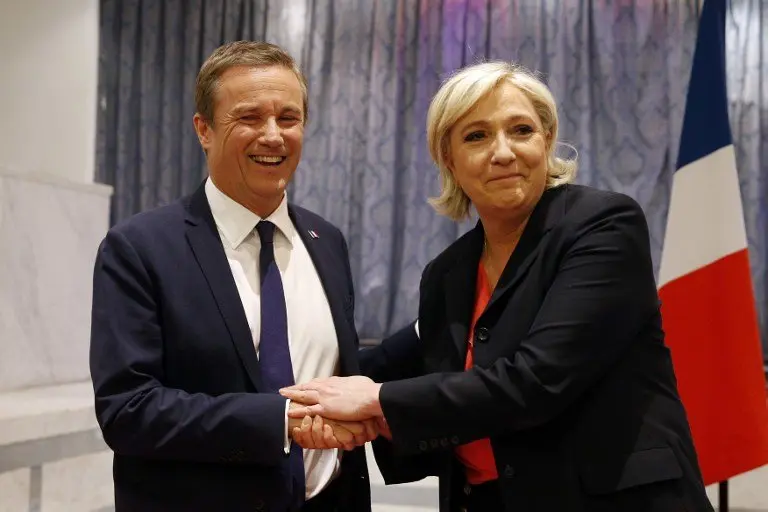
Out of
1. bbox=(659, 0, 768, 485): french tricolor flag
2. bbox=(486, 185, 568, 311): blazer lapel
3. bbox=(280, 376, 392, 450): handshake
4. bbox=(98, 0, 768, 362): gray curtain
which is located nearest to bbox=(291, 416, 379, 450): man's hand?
bbox=(280, 376, 392, 450): handshake

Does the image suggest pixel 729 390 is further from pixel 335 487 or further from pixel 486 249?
pixel 335 487

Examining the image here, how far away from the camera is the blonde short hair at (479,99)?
69.4 inches

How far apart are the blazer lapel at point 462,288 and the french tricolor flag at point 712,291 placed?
1.33 meters

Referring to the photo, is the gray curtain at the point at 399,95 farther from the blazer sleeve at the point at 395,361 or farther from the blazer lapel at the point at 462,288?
the blazer lapel at the point at 462,288

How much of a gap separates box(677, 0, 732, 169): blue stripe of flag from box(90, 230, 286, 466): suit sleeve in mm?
2122

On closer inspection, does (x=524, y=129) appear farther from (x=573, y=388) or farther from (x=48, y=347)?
(x=48, y=347)

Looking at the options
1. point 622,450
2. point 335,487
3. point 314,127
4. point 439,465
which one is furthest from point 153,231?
point 314,127

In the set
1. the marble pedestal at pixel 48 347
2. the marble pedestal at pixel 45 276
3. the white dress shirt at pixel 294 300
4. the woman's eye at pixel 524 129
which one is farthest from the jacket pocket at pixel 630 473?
the marble pedestal at pixel 45 276

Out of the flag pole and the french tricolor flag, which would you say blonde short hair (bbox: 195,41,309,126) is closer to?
the french tricolor flag

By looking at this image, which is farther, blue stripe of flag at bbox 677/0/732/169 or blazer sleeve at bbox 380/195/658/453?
blue stripe of flag at bbox 677/0/732/169

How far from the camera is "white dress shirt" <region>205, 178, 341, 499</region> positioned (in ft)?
5.72

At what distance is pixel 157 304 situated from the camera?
5.31 ft

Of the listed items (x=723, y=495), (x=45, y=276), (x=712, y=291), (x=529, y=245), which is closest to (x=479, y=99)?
(x=529, y=245)

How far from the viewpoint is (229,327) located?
1620mm
